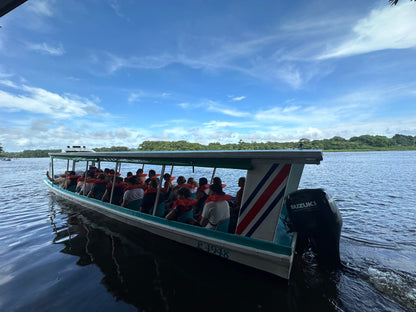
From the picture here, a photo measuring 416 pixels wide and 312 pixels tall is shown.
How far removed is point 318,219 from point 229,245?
1.73 meters

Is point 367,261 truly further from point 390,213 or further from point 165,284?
point 390,213

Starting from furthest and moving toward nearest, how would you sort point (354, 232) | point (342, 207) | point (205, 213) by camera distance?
point (342, 207)
point (354, 232)
point (205, 213)

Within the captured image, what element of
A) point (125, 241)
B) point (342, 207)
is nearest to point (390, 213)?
point (342, 207)

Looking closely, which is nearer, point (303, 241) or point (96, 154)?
point (303, 241)

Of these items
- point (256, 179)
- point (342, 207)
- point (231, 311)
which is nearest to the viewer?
point (231, 311)

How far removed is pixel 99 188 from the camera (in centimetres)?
868

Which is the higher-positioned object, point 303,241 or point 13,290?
point 303,241

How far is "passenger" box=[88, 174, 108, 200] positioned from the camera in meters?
8.63

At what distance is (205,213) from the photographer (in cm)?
470

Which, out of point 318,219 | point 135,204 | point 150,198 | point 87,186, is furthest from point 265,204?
point 87,186

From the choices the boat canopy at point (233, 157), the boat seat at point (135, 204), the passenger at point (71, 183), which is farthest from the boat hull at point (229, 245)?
the passenger at point (71, 183)

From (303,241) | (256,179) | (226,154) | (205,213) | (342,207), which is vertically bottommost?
(342,207)

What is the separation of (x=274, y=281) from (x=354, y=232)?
4.51 m

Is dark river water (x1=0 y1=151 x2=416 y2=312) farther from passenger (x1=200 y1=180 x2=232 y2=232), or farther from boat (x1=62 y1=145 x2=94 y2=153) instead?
boat (x1=62 y1=145 x2=94 y2=153)
